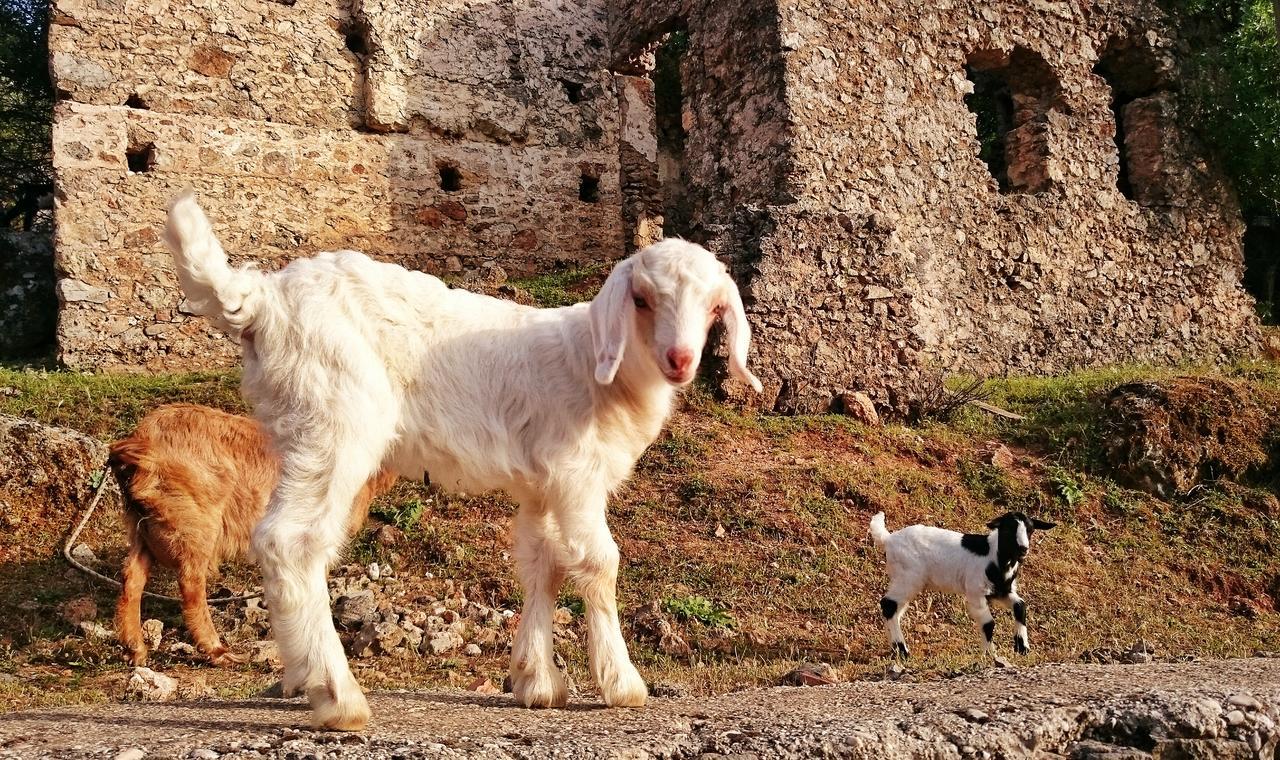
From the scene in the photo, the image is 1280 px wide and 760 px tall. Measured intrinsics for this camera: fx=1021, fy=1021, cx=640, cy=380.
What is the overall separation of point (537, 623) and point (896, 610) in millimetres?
2686

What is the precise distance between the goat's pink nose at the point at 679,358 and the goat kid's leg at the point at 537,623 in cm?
77

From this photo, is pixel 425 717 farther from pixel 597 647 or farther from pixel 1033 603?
pixel 1033 603

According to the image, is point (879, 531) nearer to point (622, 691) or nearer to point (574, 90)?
point (622, 691)

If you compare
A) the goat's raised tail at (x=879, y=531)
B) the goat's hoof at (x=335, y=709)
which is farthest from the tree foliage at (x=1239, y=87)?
the goat's hoof at (x=335, y=709)

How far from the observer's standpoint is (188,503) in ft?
17.8

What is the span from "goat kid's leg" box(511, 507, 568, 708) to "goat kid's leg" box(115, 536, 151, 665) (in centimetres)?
264

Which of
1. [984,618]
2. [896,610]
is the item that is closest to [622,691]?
[896,610]

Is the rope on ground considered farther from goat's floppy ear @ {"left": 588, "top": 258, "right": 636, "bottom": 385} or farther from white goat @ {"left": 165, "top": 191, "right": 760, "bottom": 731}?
goat's floppy ear @ {"left": 588, "top": 258, "right": 636, "bottom": 385}

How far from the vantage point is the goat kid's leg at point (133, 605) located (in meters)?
5.17

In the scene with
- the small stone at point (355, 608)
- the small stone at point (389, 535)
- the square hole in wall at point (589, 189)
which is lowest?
the small stone at point (355, 608)

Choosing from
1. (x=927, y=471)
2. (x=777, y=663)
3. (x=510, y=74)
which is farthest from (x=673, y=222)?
(x=777, y=663)

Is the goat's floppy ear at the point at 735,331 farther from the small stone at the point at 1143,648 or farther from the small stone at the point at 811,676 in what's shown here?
the small stone at the point at 1143,648

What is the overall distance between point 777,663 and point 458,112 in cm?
1023

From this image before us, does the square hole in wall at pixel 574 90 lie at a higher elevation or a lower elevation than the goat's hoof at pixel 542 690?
higher
